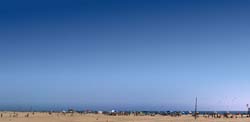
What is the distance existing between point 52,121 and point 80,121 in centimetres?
396

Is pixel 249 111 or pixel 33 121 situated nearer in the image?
pixel 33 121

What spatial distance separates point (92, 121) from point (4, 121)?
40.2ft

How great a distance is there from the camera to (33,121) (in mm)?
54688

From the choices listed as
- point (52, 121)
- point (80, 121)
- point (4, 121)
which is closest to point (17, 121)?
point (4, 121)

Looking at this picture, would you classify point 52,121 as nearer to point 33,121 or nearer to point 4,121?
point 33,121

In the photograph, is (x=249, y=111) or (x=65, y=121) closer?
(x=65, y=121)

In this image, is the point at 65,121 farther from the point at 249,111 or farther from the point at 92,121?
the point at 249,111

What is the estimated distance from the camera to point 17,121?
52469 mm

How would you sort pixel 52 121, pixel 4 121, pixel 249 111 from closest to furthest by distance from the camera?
pixel 4 121, pixel 52 121, pixel 249 111

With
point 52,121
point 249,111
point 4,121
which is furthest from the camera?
point 249,111

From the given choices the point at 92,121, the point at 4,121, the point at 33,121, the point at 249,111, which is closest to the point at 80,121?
the point at 92,121

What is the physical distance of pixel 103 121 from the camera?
59.8 m

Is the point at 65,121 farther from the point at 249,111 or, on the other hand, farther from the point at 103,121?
the point at 249,111

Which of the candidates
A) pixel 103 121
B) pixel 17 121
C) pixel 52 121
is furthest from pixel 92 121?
pixel 17 121
